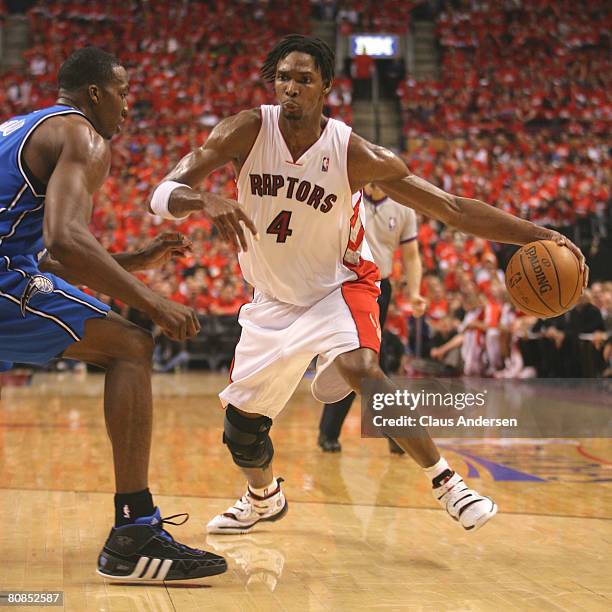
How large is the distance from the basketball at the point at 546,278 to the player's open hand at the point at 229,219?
4.59 feet

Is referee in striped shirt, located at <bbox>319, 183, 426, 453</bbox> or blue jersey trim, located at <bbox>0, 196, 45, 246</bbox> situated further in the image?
referee in striped shirt, located at <bbox>319, 183, 426, 453</bbox>

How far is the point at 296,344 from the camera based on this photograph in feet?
12.0

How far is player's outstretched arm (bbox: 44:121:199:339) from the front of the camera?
9.00 ft

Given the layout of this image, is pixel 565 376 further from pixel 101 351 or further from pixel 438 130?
pixel 438 130

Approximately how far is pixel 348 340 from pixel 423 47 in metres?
20.9

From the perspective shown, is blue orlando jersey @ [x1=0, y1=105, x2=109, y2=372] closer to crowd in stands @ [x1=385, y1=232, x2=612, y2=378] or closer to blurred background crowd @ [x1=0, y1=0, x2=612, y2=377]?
blurred background crowd @ [x1=0, y1=0, x2=612, y2=377]

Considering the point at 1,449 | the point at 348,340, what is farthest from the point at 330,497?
the point at 1,449

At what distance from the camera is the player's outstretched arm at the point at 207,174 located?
2.95 m

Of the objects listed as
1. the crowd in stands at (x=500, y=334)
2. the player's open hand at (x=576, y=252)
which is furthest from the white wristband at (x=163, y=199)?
the crowd in stands at (x=500, y=334)

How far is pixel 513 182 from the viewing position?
17453mm

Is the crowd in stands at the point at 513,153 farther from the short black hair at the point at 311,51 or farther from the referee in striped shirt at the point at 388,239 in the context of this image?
the short black hair at the point at 311,51

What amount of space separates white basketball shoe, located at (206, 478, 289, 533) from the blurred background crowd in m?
6.59

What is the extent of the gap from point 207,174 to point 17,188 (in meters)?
0.81

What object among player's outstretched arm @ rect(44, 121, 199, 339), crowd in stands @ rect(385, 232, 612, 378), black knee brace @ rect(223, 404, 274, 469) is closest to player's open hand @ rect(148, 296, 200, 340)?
player's outstretched arm @ rect(44, 121, 199, 339)
